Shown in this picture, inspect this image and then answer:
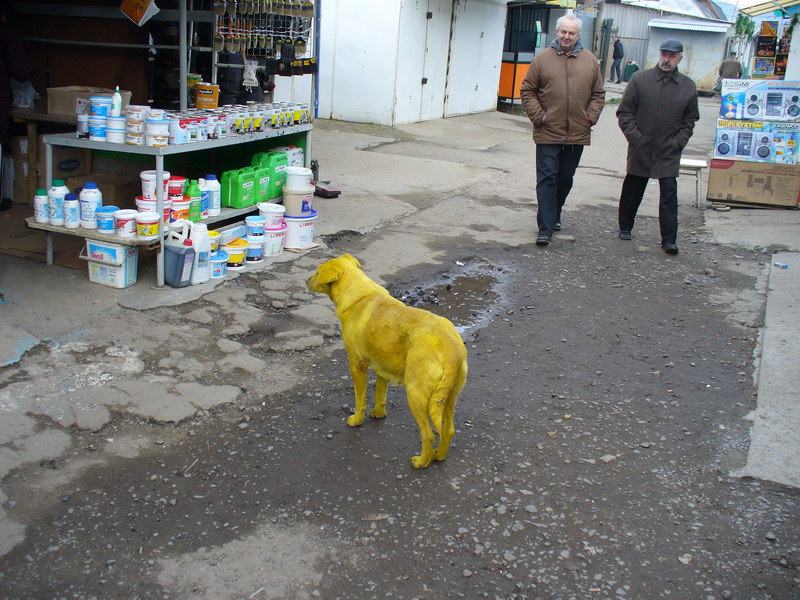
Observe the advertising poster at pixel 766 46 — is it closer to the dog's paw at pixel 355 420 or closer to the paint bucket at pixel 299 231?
the paint bucket at pixel 299 231

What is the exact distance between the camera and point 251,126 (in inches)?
280

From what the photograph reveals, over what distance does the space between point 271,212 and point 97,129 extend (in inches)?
61.5

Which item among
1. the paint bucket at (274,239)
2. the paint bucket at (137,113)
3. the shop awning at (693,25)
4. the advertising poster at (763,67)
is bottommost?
the paint bucket at (274,239)

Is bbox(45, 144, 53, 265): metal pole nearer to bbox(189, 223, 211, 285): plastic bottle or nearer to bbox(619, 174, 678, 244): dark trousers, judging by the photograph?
bbox(189, 223, 211, 285): plastic bottle

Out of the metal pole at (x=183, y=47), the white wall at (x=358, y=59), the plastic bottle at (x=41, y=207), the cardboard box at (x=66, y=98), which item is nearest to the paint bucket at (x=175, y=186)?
the plastic bottle at (x=41, y=207)

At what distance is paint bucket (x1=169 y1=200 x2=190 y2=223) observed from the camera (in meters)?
6.09

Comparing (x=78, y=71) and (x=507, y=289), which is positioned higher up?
(x=78, y=71)

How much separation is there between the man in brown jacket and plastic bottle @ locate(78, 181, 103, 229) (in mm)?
Answer: 4157

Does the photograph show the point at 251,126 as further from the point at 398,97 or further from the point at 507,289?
the point at 398,97

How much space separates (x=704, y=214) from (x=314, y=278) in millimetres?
7352

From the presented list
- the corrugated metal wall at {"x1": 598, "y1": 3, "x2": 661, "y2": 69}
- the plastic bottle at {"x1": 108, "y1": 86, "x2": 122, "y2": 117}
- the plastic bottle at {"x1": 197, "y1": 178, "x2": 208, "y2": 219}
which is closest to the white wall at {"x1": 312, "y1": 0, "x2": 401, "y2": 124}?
the plastic bottle at {"x1": 197, "y1": 178, "x2": 208, "y2": 219}

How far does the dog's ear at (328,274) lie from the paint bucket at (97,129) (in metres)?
2.67

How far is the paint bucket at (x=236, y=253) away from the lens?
6406mm

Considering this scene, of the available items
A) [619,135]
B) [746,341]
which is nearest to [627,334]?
[746,341]
